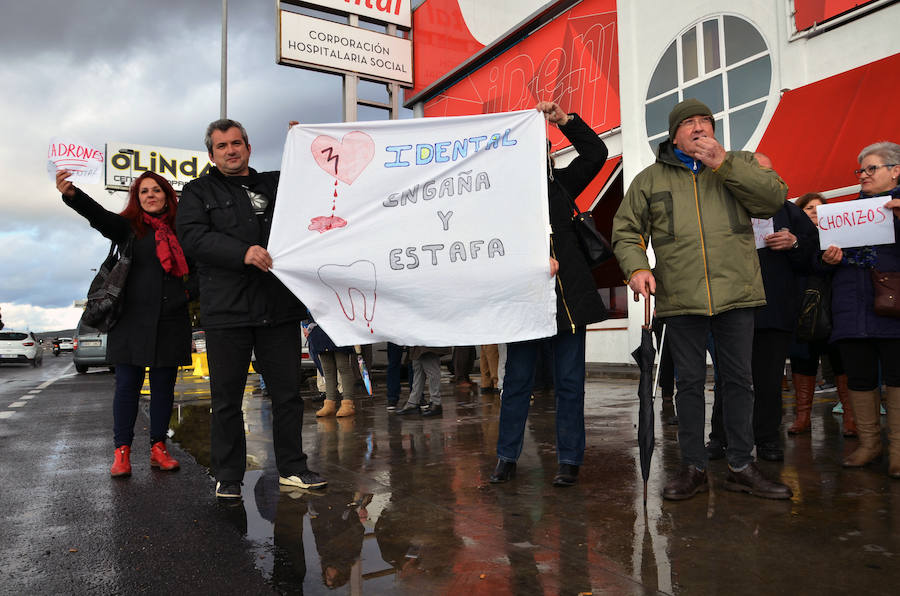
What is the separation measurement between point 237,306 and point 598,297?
203cm

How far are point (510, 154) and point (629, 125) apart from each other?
9.83 m

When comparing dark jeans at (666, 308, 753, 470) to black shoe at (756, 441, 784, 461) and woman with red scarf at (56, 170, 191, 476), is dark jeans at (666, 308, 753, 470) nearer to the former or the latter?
black shoe at (756, 441, 784, 461)

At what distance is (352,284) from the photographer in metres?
4.03

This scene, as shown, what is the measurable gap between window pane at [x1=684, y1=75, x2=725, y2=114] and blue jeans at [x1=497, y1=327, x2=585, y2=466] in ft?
28.2

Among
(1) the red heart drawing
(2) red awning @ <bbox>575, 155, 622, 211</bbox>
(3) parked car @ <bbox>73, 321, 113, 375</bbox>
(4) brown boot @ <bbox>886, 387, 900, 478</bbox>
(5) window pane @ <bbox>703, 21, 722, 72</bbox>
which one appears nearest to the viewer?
(4) brown boot @ <bbox>886, 387, 900, 478</bbox>

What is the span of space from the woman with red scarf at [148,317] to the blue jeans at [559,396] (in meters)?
2.27

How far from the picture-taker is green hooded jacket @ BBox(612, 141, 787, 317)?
11.2 ft

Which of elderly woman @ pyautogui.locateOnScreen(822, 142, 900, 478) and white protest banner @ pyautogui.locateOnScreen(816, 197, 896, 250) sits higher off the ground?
white protest banner @ pyautogui.locateOnScreen(816, 197, 896, 250)

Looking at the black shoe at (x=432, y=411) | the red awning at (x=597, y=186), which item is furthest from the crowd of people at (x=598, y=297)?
the red awning at (x=597, y=186)

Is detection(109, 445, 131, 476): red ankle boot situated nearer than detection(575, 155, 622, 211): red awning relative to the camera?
Yes

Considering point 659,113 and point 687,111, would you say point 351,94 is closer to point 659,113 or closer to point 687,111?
point 659,113

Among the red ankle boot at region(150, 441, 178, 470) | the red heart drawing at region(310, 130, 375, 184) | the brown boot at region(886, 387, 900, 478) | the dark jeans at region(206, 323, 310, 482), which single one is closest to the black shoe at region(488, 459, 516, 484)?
the dark jeans at region(206, 323, 310, 482)

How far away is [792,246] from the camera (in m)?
4.18

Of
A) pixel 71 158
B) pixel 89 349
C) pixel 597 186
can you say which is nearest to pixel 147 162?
pixel 89 349
